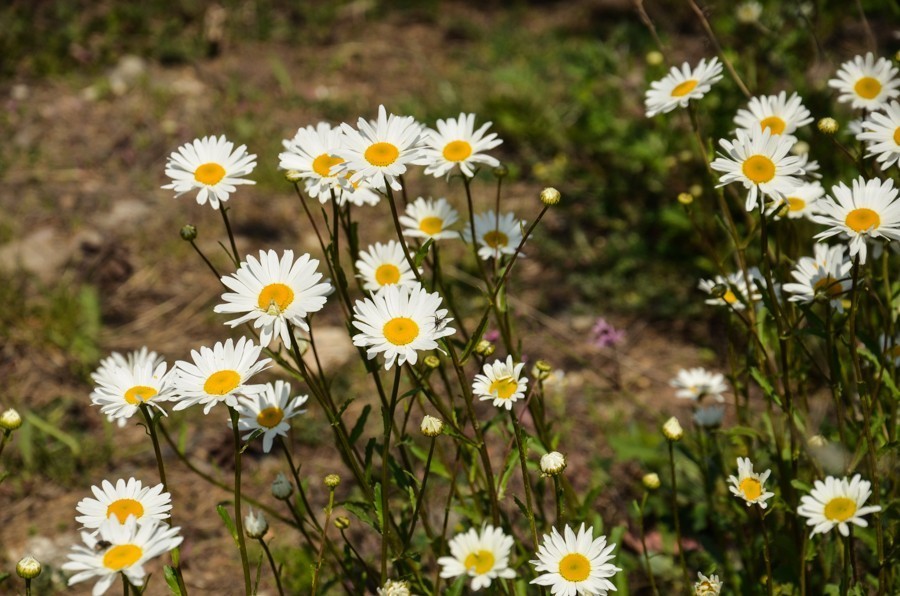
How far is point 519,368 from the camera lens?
5.74 ft

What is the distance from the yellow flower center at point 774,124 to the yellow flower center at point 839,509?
93 cm

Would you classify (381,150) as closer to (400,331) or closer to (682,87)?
(400,331)

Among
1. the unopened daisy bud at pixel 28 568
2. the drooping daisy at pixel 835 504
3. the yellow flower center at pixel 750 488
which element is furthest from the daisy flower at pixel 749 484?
the unopened daisy bud at pixel 28 568

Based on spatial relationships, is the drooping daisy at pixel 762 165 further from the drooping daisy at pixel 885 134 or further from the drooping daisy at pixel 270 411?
the drooping daisy at pixel 270 411

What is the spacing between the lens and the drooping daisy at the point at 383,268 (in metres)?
2.07

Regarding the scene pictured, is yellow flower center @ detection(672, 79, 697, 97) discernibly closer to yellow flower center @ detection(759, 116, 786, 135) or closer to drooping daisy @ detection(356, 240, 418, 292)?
yellow flower center @ detection(759, 116, 786, 135)

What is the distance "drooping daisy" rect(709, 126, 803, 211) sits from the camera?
5.92ft

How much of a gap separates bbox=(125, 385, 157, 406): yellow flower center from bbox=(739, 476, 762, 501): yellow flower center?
124cm

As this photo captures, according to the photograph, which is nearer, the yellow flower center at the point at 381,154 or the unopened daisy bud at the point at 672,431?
the yellow flower center at the point at 381,154

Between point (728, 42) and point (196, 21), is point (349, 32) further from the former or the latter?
point (728, 42)

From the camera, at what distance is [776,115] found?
2.18 m

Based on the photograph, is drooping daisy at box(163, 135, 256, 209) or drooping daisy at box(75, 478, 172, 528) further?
drooping daisy at box(163, 135, 256, 209)

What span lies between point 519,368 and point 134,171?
339 centimetres

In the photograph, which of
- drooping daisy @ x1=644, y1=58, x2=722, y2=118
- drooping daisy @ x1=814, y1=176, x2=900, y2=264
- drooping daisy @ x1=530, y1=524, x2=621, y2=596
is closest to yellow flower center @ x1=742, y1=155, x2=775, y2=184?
drooping daisy @ x1=814, y1=176, x2=900, y2=264
